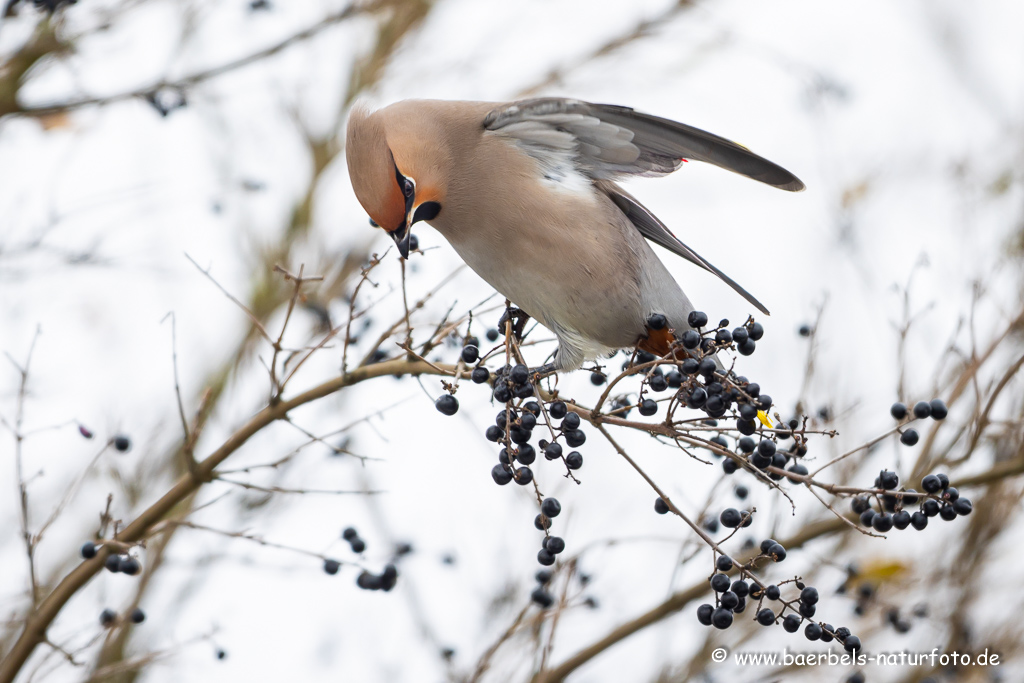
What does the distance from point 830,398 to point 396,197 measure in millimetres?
1969

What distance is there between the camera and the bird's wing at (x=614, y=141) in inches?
117

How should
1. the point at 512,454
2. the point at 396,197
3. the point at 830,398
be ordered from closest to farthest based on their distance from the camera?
the point at 512,454
the point at 396,197
the point at 830,398

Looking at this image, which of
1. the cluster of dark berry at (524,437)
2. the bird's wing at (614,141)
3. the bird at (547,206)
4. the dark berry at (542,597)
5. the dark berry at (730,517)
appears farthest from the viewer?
the dark berry at (542,597)

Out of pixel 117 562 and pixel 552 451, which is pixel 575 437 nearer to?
pixel 552 451

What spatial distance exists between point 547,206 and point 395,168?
55cm

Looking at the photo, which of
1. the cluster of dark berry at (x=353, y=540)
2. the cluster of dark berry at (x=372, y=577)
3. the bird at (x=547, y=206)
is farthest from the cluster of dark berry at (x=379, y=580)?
the bird at (x=547, y=206)

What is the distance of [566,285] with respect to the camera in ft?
10.7

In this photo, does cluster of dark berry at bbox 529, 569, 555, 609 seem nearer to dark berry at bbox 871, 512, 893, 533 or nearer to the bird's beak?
dark berry at bbox 871, 512, 893, 533

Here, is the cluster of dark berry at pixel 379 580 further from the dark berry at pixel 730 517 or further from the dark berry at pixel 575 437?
the dark berry at pixel 730 517

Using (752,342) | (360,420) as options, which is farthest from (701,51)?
(360,420)

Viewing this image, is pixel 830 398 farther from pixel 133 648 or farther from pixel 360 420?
pixel 133 648

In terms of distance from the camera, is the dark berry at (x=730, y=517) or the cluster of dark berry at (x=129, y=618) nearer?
the dark berry at (x=730, y=517)

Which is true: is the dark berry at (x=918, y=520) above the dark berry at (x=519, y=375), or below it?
below

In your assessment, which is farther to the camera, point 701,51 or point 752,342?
point 701,51
